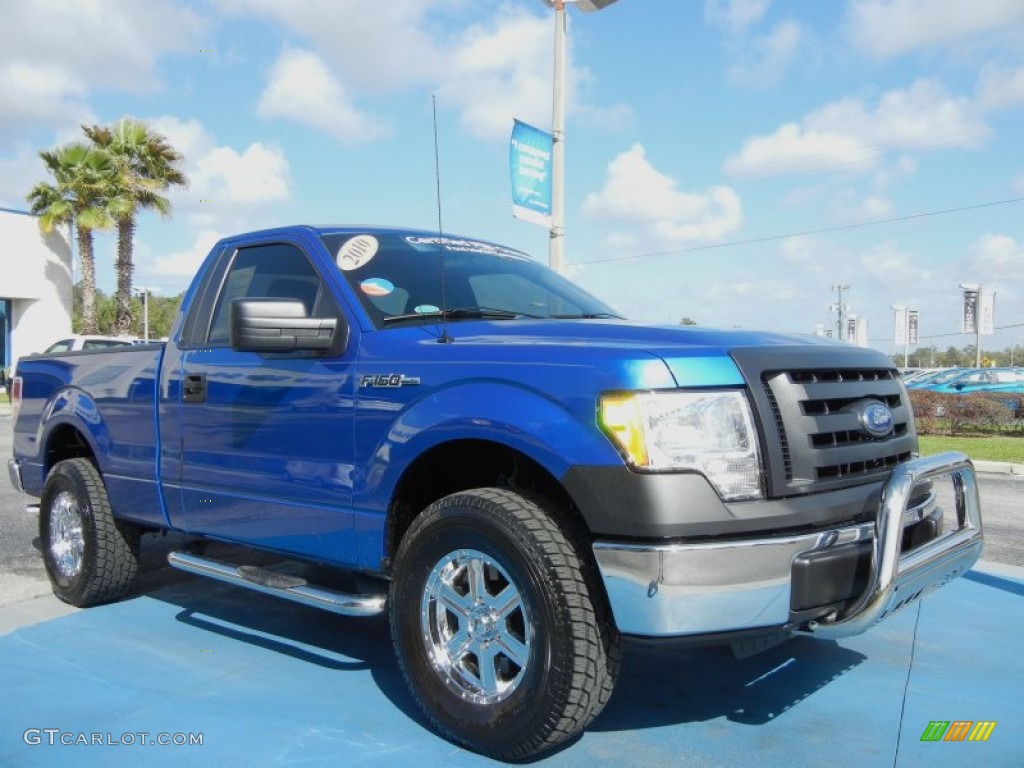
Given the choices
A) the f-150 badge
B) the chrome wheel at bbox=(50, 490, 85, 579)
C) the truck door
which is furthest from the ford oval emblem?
the chrome wheel at bbox=(50, 490, 85, 579)

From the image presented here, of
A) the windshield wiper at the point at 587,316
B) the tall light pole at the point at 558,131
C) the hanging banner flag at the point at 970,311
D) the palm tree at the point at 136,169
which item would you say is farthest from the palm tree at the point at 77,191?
the hanging banner flag at the point at 970,311

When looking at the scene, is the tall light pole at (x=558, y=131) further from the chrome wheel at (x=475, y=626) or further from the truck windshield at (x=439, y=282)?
the chrome wheel at (x=475, y=626)

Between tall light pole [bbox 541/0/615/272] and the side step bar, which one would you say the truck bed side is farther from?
tall light pole [bbox 541/0/615/272]

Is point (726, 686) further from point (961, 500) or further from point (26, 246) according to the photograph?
point (26, 246)

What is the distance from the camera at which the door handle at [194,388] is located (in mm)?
4305

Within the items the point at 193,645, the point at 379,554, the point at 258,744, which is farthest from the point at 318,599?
the point at 193,645

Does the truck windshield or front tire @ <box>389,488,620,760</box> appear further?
the truck windshield

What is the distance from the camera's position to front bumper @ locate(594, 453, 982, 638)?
2717 mm

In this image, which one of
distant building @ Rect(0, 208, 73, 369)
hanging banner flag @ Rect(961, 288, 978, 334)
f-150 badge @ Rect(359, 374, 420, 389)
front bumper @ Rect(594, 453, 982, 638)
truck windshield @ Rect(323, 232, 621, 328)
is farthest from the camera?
hanging banner flag @ Rect(961, 288, 978, 334)

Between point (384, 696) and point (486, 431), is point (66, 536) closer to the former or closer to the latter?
point (384, 696)

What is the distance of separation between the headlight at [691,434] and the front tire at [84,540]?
11.1ft

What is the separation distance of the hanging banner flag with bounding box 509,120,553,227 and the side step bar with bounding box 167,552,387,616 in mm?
6472

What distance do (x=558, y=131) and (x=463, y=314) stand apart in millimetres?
7541

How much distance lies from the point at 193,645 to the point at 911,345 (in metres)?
48.5
